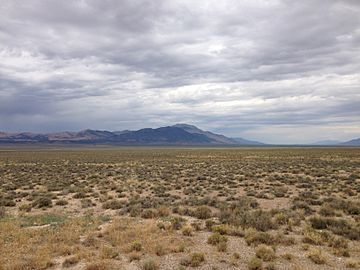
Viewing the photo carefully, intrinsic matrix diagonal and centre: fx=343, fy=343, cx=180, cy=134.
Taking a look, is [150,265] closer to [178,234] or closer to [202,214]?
[178,234]

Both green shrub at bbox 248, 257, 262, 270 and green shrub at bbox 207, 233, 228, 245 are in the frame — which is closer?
green shrub at bbox 248, 257, 262, 270

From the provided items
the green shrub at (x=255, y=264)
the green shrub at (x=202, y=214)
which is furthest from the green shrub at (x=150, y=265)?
the green shrub at (x=202, y=214)

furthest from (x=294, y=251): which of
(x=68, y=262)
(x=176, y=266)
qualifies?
(x=68, y=262)

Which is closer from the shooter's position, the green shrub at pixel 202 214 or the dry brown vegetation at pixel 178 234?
the dry brown vegetation at pixel 178 234

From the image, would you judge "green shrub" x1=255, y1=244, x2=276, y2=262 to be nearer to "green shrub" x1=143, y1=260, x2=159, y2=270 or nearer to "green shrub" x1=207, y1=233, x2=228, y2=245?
"green shrub" x1=207, y1=233, x2=228, y2=245


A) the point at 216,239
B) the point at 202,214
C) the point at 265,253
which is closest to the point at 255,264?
the point at 265,253

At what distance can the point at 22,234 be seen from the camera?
11359mm

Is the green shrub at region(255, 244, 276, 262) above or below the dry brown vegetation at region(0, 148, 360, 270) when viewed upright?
above

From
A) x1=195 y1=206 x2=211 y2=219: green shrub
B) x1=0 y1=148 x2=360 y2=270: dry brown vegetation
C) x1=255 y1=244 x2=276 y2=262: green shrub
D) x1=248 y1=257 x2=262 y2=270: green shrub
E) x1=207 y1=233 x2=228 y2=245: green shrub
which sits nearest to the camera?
x1=248 y1=257 x2=262 y2=270: green shrub

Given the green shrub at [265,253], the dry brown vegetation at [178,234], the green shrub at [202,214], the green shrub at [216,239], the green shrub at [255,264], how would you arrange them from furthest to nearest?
the green shrub at [202,214] < the green shrub at [216,239] < the green shrub at [265,253] < the dry brown vegetation at [178,234] < the green shrub at [255,264]

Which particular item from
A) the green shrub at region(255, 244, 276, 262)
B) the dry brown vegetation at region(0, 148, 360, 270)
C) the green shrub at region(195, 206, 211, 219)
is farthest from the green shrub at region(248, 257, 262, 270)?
the green shrub at region(195, 206, 211, 219)

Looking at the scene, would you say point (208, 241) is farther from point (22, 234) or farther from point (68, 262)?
point (22, 234)

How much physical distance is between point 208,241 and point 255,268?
8.16 feet

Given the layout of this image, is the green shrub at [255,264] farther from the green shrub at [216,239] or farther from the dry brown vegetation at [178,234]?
the green shrub at [216,239]
